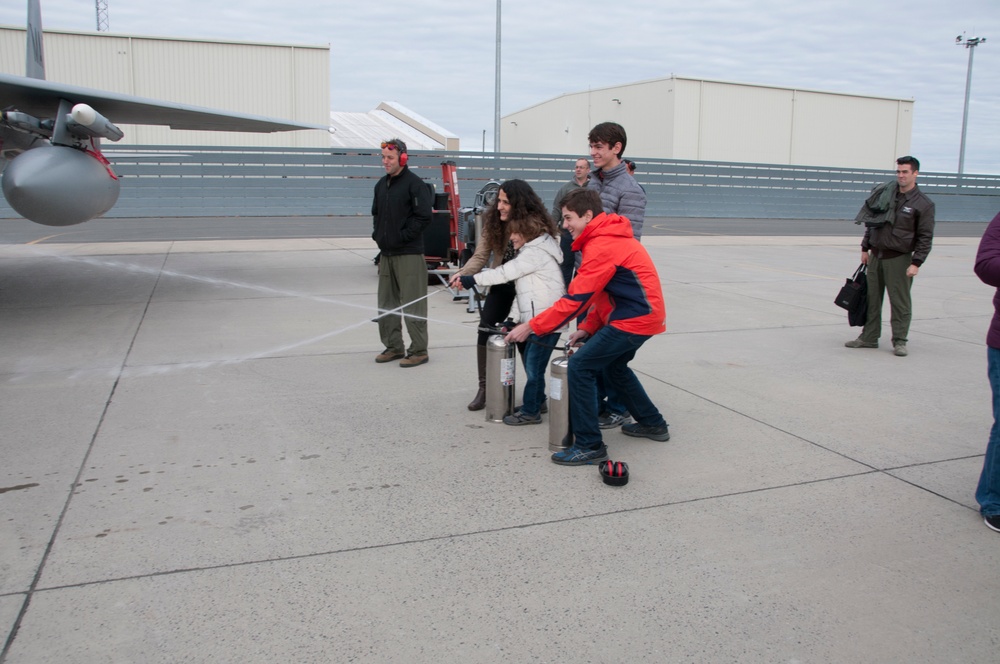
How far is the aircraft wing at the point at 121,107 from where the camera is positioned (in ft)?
29.4

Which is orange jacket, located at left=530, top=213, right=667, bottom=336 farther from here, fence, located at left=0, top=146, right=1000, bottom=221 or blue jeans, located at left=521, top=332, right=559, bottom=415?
fence, located at left=0, top=146, right=1000, bottom=221

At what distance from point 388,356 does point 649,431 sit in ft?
9.30

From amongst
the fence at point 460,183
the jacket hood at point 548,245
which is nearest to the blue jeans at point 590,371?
the jacket hood at point 548,245

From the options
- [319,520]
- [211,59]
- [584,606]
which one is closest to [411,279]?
[319,520]

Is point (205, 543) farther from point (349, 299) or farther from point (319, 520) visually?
point (349, 299)

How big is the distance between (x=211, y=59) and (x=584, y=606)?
32.1 m

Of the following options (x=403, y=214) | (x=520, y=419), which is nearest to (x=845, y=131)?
(x=403, y=214)

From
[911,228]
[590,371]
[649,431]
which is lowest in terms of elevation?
[649,431]

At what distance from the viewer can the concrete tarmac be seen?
2.79m

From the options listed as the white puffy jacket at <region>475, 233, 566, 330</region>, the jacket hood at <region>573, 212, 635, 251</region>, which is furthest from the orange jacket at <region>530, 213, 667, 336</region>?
the white puffy jacket at <region>475, 233, 566, 330</region>

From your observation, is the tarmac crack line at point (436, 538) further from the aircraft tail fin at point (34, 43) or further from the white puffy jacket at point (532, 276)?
the aircraft tail fin at point (34, 43)

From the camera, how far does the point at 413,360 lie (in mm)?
6777

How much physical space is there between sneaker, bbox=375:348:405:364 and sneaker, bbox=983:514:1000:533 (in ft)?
15.3

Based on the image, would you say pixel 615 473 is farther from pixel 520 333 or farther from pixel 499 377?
pixel 499 377
